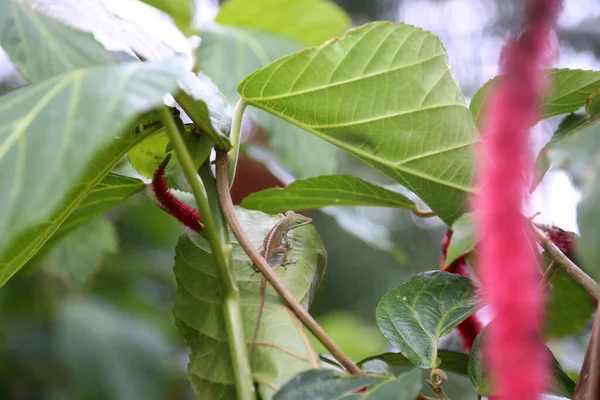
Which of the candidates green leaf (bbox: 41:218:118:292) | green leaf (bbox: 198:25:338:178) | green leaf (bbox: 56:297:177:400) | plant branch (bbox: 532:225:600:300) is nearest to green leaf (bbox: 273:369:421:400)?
plant branch (bbox: 532:225:600:300)

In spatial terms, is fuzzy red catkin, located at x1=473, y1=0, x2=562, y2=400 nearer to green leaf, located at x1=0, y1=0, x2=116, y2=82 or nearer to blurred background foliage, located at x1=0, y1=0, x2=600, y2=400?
green leaf, located at x1=0, y1=0, x2=116, y2=82

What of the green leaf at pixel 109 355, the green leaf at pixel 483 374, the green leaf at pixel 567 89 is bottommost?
the green leaf at pixel 109 355

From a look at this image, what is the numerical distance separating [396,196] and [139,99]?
26cm

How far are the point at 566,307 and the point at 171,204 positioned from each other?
1.12 feet

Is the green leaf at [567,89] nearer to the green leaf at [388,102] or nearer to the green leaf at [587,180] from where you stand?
the green leaf at [388,102]

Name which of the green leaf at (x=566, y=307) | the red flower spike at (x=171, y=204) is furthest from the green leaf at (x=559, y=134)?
the red flower spike at (x=171, y=204)

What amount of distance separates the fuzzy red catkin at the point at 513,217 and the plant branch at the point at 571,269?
0.76 feet

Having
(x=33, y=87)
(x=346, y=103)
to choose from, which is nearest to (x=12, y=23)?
(x=33, y=87)

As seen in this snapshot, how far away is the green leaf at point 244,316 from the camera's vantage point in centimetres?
33

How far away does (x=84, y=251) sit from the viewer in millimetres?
776

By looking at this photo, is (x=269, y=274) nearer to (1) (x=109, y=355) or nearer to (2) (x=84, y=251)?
(2) (x=84, y=251)

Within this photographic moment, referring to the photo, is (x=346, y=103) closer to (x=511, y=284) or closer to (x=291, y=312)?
(x=291, y=312)

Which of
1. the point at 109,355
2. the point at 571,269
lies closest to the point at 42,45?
the point at 571,269

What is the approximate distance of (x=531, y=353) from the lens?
11 cm
